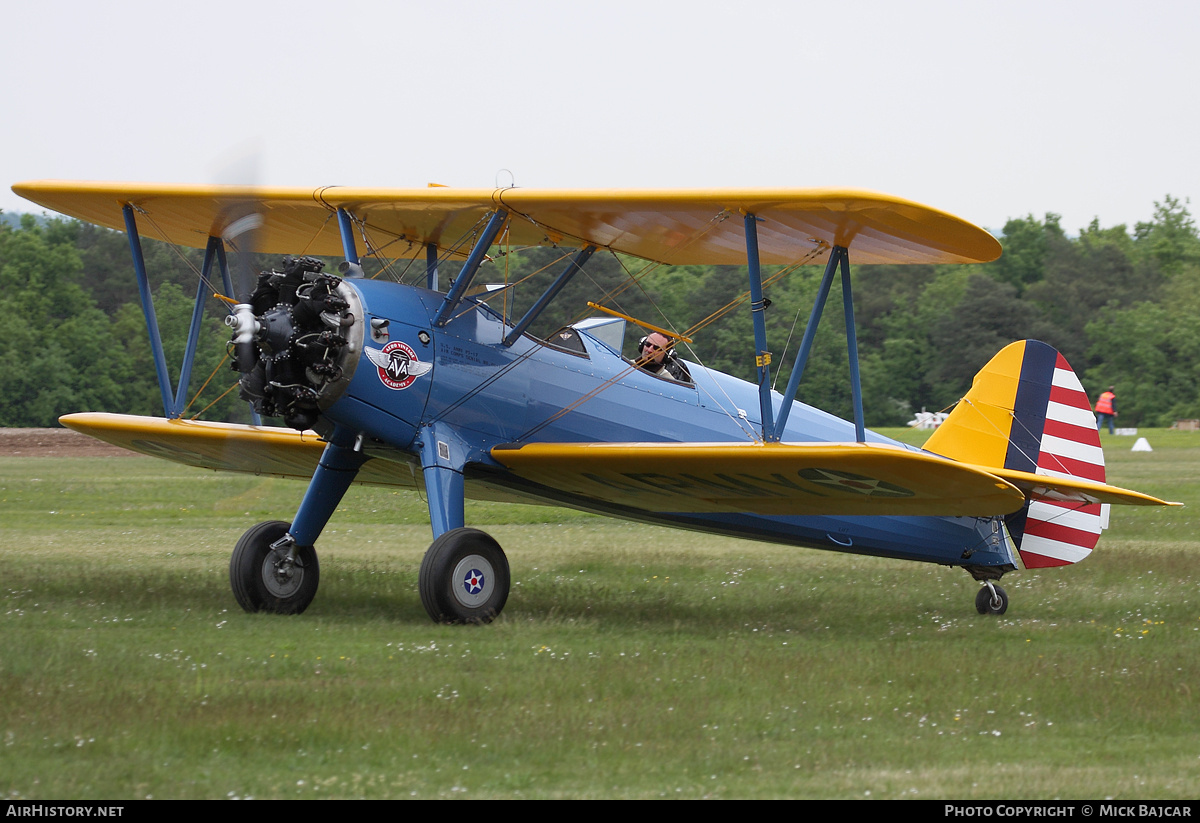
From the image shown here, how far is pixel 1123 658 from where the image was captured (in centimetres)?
838

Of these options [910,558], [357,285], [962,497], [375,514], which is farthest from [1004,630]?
[375,514]

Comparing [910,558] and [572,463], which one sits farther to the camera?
[910,558]

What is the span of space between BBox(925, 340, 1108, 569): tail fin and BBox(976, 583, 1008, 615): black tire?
836mm

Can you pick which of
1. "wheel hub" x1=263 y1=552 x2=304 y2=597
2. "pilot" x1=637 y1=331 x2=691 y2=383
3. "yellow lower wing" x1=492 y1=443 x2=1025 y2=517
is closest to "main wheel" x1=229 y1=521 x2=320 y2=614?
"wheel hub" x1=263 y1=552 x2=304 y2=597

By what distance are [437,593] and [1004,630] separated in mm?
4519

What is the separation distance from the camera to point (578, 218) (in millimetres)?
9828

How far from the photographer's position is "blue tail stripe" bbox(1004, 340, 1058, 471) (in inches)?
474

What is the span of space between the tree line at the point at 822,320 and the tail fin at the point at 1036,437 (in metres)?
20.0

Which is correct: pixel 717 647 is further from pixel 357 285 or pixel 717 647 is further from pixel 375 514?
pixel 375 514

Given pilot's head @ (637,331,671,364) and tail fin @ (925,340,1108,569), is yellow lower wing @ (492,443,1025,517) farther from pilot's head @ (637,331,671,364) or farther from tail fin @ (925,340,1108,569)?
tail fin @ (925,340,1108,569)

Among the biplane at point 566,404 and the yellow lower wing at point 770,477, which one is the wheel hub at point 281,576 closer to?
the biplane at point 566,404

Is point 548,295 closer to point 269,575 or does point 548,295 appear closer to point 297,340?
point 297,340

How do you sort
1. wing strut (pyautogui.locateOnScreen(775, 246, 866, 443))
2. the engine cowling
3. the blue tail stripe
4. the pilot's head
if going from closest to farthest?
the engine cowling → wing strut (pyautogui.locateOnScreen(775, 246, 866, 443)) → the pilot's head → the blue tail stripe

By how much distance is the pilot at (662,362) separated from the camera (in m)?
11.1
